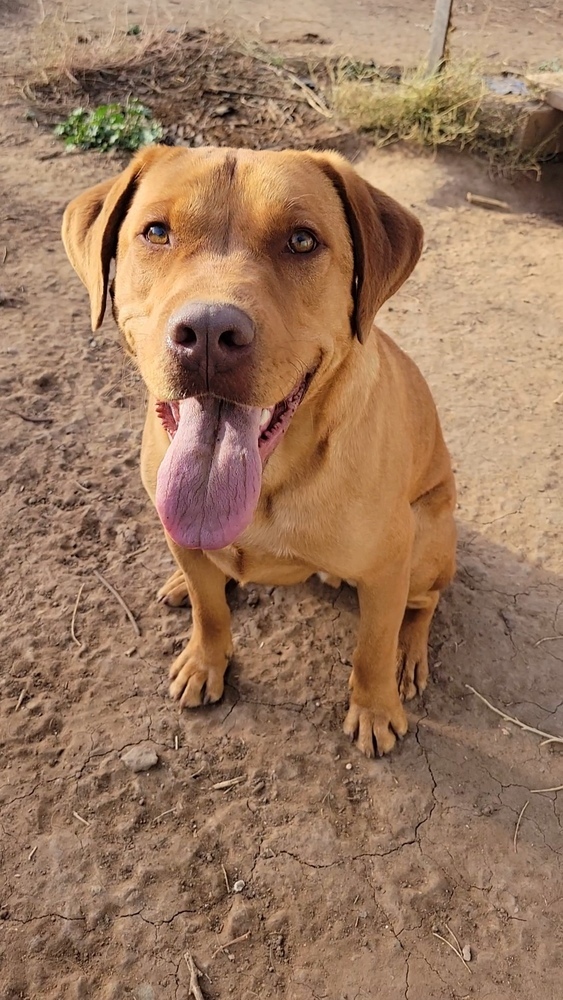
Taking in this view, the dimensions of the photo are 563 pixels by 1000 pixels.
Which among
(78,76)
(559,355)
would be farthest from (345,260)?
(78,76)

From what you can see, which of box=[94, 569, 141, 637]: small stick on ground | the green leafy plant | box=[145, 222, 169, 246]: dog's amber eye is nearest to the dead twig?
box=[94, 569, 141, 637]: small stick on ground

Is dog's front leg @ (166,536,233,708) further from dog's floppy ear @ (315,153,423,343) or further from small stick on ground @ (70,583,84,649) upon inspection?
dog's floppy ear @ (315,153,423,343)

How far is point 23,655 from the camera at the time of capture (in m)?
3.11

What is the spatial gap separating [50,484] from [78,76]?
5407mm

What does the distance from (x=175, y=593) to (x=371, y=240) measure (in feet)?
5.76

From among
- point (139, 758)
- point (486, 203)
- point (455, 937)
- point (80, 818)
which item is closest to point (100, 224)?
point (139, 758)

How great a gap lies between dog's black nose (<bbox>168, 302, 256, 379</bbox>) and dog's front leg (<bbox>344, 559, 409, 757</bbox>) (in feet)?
3.29

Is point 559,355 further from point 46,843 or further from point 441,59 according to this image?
point 46,843

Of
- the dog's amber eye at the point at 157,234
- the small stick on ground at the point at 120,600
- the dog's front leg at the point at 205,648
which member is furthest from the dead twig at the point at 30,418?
the dog's amber eye at the point at 157,234

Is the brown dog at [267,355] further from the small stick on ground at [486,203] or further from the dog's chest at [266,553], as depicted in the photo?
the small stick on ground at [486,203]

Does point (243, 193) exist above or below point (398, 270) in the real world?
above

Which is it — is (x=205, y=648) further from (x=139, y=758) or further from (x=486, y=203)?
(x=486, y=203)

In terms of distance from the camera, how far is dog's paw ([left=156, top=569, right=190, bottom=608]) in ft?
10.8

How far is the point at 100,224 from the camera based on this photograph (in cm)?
231
